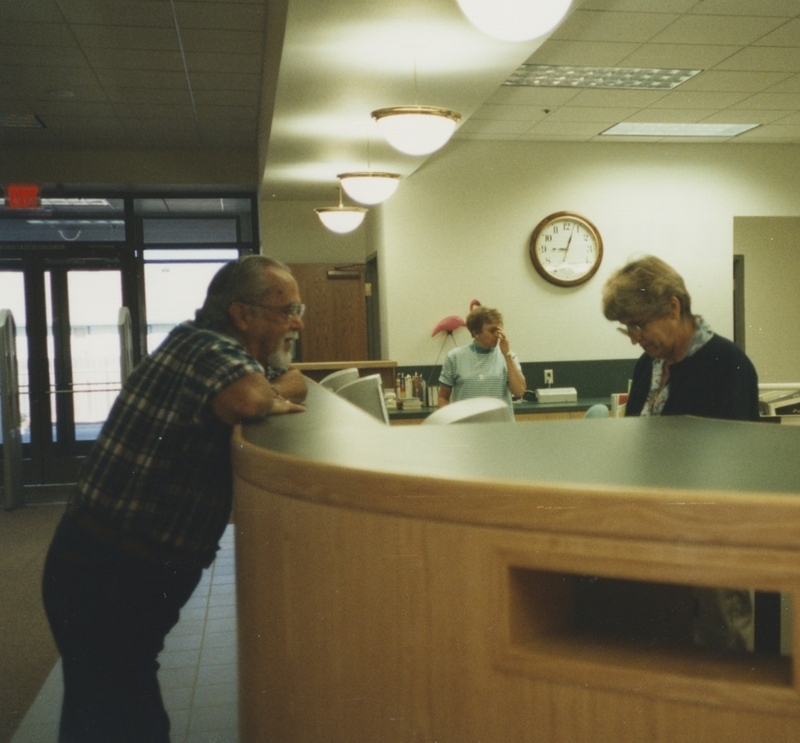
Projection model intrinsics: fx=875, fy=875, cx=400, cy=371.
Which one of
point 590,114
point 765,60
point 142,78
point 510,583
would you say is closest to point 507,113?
point 590,114

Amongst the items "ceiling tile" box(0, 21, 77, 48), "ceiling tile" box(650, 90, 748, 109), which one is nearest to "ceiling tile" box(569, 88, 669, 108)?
"ceiling tile" box(650, 90, 748, 109)

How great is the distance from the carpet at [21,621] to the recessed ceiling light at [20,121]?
3.28 metres

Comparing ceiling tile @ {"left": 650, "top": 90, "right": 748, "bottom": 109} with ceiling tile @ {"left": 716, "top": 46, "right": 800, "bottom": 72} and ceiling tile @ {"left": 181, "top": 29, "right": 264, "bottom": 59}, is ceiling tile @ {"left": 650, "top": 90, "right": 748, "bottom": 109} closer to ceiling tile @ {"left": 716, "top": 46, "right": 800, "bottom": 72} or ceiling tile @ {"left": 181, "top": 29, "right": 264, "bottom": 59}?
ceiling tile @ {"left": 716, "top": 46, "right": 800, "bottom": 72}

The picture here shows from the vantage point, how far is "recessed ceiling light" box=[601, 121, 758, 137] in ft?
23.4

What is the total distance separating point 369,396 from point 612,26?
2778 millimetres

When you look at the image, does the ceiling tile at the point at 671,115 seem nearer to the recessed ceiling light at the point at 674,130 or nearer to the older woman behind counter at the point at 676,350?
the recessed ceiling light at the point at 674,130

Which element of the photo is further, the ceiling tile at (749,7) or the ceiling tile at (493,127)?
the ceiling tile at (493,127)

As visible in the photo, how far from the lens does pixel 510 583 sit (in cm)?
110

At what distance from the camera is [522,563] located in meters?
1.07

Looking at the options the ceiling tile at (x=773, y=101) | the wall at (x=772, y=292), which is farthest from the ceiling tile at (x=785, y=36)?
the wall at (x=772, y=292)

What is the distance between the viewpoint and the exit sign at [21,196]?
27.0ft

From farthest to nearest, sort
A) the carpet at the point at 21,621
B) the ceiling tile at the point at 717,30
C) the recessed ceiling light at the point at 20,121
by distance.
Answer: the recessed ceiling light at the point at 20,121
the ceiling tile at the point at 717,30
the carpet at the point at 21,621

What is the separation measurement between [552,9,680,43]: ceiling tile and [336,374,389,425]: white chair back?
245 cm

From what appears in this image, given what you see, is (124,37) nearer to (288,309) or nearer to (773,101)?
(288,309)
